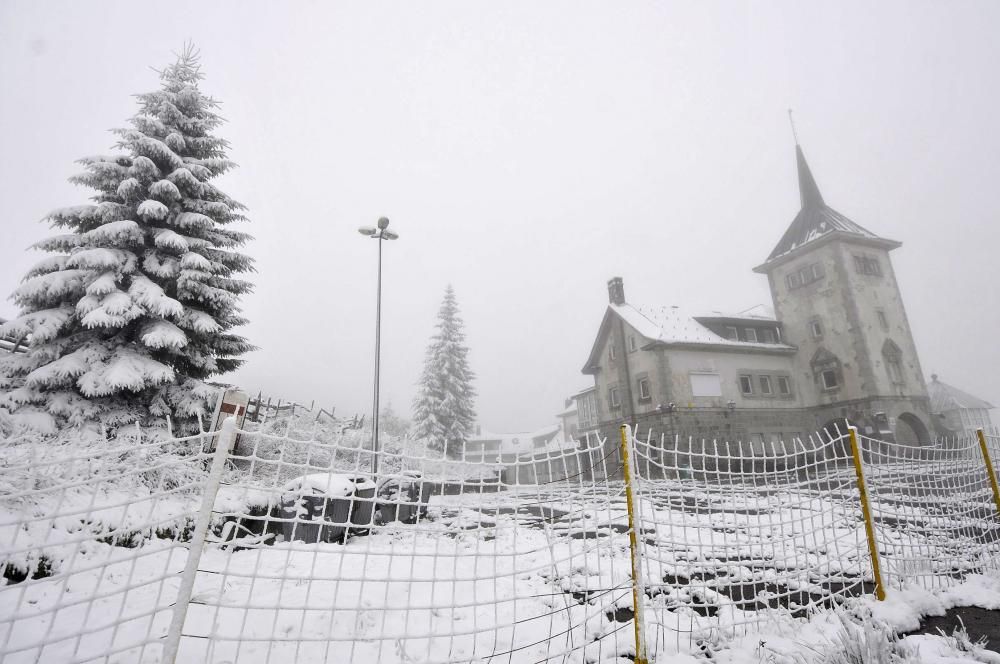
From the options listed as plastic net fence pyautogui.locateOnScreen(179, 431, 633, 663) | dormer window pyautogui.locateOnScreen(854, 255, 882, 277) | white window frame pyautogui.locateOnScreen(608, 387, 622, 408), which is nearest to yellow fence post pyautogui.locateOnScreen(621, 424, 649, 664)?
plastic net fence pyautogui.locateOnScreen(179, 431, 633, 663)

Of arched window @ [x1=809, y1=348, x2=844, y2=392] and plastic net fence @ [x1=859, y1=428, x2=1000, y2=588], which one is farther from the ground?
arched window @ [x1=809, y1=348, x2=844, y2=392]

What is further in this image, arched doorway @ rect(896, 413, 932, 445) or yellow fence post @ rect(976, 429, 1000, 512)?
arched doorway @ rect(896, 413, 932, 445)

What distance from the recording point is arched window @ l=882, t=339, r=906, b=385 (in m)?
24.6

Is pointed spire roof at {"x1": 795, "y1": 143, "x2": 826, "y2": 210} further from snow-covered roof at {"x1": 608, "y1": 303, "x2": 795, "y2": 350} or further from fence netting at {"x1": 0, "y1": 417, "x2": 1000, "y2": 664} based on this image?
Answer: fence netting at {"x1": 0, "y1": 417, "x2": 1000, "y2": 664}

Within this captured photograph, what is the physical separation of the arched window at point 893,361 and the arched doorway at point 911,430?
198cm

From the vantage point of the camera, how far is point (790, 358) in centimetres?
2716

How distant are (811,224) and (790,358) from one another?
9.63 m

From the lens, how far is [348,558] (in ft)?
20.7

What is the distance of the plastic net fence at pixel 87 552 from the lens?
2.74 m

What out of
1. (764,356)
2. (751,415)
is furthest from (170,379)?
(764,356)

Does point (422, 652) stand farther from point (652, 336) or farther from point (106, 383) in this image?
point (652, 336)

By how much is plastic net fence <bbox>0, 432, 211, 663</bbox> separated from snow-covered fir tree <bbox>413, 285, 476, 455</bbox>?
849 inches

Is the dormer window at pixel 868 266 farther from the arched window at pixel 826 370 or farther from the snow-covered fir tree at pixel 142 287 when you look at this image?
the snow-covered fir tree at pixel 142 287

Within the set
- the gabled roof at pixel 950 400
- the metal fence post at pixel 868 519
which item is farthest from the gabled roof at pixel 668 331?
the gabled roof at pixel 950 400
